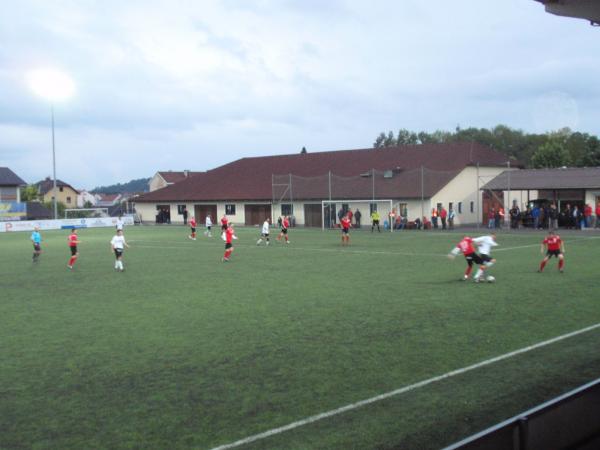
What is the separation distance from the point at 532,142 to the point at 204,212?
2185 inches

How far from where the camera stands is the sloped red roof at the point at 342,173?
171 feet

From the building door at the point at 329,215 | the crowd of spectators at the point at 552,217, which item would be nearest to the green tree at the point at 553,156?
the crowd of spectators at the point at 552,217

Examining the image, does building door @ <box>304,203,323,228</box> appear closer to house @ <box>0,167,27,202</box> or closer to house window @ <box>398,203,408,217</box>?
house window @ <box>398,203,408,217</box>

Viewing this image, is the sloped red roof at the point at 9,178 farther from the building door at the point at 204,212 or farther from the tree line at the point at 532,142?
the tree line at the point at 532,142

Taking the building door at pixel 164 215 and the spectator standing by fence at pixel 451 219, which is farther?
the building door at pixel 164 215

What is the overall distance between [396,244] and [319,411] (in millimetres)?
26560

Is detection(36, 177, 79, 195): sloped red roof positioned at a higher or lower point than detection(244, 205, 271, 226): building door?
higher

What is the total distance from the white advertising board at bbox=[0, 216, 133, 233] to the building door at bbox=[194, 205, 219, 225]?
9272 millimetres

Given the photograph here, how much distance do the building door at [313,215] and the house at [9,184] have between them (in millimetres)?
47244

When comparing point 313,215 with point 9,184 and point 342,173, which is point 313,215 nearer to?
point 342,173

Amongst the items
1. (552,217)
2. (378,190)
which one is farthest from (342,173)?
(552,217)

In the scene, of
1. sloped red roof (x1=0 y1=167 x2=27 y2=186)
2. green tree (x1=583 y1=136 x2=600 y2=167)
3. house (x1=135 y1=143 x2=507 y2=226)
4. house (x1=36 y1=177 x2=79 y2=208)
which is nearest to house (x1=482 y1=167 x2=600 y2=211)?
house (x1=135 y1=143 x2=507 y2=226)

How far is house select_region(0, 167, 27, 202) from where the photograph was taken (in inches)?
3236

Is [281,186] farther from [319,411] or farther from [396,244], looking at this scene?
[319,411]
